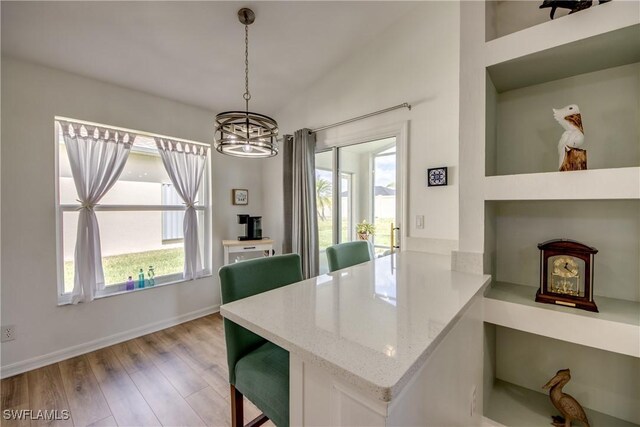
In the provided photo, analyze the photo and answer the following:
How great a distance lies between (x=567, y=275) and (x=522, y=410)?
0.82 meters

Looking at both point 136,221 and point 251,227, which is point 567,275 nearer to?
point 251,227

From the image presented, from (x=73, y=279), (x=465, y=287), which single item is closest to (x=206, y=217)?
(x=73, y=279)

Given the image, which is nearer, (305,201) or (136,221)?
(136,221)

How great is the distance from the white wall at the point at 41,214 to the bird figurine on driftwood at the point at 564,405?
3408mm

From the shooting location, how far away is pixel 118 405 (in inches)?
69.9

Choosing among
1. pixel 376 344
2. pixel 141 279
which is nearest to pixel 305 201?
pixel 141 279

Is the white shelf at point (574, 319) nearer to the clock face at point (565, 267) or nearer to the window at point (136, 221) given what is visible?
the clock face at point (565, 267)

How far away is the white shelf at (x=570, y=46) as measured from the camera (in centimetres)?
111

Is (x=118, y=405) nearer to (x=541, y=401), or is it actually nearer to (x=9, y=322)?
(x=9, y=322)

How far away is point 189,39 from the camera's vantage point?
2.23 meters

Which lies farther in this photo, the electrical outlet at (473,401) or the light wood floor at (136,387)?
the light wood floor at (136,387)

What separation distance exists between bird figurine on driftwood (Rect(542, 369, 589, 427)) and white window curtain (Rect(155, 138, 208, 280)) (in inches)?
130

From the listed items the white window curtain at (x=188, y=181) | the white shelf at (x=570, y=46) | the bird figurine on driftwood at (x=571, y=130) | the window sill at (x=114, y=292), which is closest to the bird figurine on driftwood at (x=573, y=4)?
the white shelf at (x=570, y=46)

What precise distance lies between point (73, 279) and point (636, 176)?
12.8 feet
